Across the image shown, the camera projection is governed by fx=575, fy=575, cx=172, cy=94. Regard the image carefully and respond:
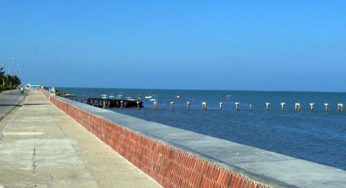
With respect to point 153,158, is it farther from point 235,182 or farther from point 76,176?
point 235,182

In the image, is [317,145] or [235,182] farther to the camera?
[317,145]

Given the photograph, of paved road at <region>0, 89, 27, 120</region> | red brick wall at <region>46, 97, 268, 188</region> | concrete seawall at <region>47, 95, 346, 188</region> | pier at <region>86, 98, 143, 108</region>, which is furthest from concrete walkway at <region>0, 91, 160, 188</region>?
pier at <region>86, 98, 143, 108</region>

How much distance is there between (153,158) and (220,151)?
1810mm

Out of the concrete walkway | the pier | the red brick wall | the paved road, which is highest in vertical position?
the red brick wall

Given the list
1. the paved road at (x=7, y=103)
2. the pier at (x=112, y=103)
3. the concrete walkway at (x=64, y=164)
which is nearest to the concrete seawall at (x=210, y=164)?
the concrete walkway at (x=64, y=164)

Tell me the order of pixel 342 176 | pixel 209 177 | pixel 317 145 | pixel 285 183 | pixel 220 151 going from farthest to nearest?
pixel 317 145 < pixel 220 151 < pixel 209 177 < pixel 342 176 < pixel 285 183

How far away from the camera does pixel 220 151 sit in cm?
805

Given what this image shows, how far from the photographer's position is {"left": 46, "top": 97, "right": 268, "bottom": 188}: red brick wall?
20.4ft

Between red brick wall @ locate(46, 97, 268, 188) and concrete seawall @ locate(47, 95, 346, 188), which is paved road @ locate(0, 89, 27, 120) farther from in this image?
concrete seawall @ locate(47, 95, 346, 188)

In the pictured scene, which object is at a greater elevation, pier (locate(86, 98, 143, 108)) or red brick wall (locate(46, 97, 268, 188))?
red brick wall (locate(46, 97, 268, 188))

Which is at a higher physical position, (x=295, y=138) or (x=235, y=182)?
(x=235, y=182)

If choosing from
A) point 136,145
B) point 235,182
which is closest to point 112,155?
point 136,145

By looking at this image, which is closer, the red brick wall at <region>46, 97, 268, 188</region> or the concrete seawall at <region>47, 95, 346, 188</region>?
the concrete seawall at <region>47, 95, 346, 188</region>

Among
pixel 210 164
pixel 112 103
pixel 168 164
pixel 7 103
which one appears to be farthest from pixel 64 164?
pixel 112 103
